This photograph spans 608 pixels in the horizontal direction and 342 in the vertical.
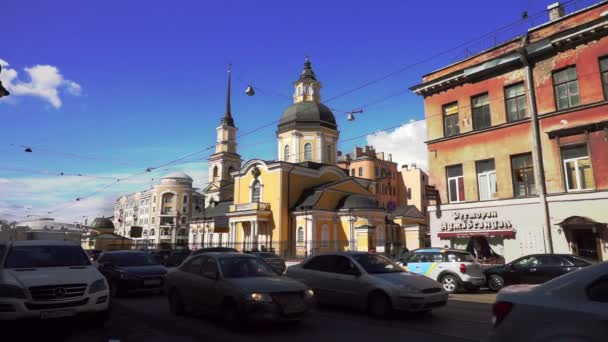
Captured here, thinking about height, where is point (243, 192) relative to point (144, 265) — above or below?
above

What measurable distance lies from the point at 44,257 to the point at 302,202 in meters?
39.3

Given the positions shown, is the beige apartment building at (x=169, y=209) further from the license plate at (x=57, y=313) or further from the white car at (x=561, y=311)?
the white car at (x=561, y=311)

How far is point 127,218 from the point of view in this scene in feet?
405

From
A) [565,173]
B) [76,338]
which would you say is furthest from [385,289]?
[565,173]

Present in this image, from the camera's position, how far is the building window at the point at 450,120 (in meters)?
22.6

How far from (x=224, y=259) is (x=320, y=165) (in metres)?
44.2

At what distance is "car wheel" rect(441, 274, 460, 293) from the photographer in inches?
574

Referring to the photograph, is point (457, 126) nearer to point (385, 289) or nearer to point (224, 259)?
point (385, 289)

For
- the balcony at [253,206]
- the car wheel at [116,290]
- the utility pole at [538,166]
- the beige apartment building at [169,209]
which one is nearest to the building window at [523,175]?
the utility pole at [538,166]

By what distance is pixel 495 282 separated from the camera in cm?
1523

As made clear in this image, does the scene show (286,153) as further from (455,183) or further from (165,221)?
(165,221)

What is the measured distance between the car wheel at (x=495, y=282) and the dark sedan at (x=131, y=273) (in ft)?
38.9

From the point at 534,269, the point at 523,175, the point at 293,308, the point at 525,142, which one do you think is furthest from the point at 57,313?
the point at 525,142

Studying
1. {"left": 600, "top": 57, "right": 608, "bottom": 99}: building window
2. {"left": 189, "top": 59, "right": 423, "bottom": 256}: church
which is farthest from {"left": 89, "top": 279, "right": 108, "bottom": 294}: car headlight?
{"left": 189, "top": 59, "right": 423, "bottom": 256}: church
